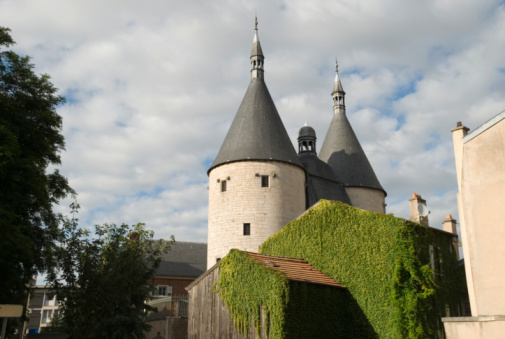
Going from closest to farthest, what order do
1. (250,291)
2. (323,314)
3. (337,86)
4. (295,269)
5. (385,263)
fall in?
(250,291)
(323,314)
(385,263)
(295,269)
(337,86)

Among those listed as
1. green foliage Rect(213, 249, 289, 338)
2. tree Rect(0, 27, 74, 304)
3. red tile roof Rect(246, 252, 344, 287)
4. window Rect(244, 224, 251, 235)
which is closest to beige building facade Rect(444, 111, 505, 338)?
red tile roof Rect(246, 252, 344, 287)

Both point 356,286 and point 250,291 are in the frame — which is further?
point 356,286

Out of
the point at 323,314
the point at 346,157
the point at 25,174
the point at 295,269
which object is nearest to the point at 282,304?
the point at 323,314

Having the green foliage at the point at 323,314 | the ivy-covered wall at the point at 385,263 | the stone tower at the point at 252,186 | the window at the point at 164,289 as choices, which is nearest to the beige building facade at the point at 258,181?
the stone tower at the point at 252,186

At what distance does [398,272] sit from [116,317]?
37.0ft

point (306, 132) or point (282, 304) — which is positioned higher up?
point (306, 132)

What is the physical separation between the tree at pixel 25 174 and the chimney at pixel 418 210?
15742 mm

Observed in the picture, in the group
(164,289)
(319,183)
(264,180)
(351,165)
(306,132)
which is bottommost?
(164,289)

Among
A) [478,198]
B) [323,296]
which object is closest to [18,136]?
[323,296]

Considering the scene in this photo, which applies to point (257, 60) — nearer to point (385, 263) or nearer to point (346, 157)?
point (346, 157)

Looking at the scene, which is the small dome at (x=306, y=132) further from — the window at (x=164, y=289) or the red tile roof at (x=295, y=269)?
the red tile roof at (x=295, y=269)

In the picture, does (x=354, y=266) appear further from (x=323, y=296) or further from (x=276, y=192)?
(x=276, y=192)

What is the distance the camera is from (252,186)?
27625mm

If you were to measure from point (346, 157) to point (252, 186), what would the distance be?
10.8 meters
